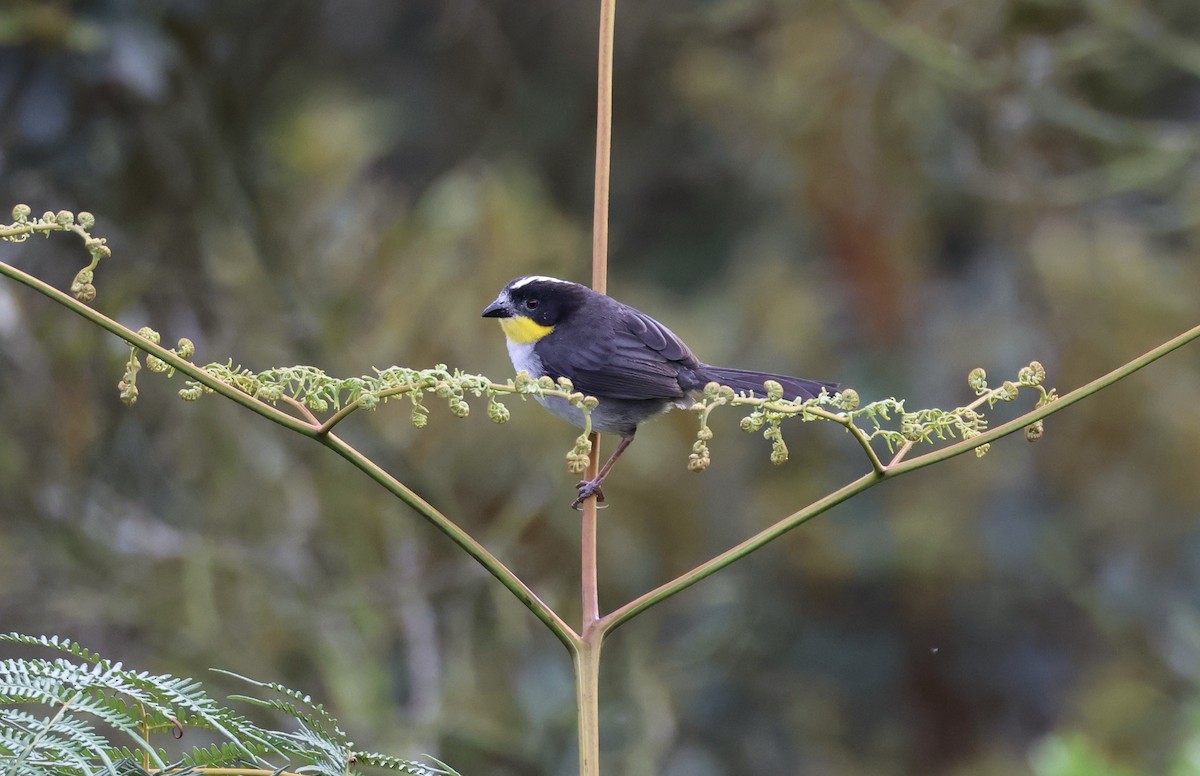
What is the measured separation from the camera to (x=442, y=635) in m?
4.99

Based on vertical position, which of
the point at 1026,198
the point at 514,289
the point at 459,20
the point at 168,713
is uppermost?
the point at 459,20

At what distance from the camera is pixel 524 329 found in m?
3.41

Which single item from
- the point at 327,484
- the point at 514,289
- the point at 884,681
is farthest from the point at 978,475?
the point at 514,289

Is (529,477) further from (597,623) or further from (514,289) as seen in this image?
(597,623)

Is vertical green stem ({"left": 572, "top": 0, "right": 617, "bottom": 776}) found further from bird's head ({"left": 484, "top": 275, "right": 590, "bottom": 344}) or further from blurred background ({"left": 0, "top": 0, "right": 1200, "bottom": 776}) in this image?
blurred background ({"left": 0, "top": 0, "right": 1200, "bottom": 776})

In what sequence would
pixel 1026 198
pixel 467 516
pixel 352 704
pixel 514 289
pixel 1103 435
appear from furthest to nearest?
pixel 1103 435, pixel 1026 198, pixel 467 516, pixel 352 704, pixel 514 289

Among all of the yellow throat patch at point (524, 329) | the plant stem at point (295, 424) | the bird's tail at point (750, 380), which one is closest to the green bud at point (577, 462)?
the plant stem at point (295, 424)

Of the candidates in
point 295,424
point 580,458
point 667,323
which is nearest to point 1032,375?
point 580,458

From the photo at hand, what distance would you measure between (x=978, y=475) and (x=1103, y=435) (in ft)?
2.24

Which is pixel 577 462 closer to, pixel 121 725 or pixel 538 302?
pixel 121 725

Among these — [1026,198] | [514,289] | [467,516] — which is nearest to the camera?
[514,289]

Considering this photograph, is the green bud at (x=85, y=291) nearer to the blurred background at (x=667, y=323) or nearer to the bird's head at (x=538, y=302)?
→ the bird's head at (x=538, y=302)

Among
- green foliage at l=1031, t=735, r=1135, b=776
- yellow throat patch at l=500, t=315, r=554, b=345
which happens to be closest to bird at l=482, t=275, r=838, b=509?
yellow throat patch at l=500, t=315, r=554, b=345

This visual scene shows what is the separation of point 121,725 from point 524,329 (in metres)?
2.32
